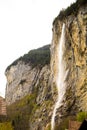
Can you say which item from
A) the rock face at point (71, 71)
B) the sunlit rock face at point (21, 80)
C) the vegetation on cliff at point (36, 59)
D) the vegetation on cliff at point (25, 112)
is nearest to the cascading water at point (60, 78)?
the rock face at point (71, 71)

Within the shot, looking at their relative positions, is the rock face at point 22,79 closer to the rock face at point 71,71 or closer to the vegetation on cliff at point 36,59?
the vegetation on cliff at point 36,59

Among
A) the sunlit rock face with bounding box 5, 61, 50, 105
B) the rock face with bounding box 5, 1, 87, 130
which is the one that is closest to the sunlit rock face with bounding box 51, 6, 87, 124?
the rock face with bounding box 5, 1, 87, 130

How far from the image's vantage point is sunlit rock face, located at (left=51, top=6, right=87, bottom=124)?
7362 cm

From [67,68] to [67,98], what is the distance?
25.0 feet

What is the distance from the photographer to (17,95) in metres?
156

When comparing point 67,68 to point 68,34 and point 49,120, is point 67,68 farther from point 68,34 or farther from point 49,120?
point 49,120

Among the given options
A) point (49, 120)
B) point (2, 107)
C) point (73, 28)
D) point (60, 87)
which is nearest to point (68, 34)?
point (73, 28)

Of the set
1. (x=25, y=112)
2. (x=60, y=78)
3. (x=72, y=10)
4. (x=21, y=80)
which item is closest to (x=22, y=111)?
(x=25, y=112)

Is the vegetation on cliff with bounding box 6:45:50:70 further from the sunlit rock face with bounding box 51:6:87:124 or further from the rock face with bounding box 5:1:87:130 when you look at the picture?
the sunlit rock face with bounding box 51:6:87:124

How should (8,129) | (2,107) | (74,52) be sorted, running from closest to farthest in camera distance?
(8,129)
(74,52)
(2,107)

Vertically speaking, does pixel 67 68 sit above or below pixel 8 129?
above

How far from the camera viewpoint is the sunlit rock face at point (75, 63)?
73625 millimetres

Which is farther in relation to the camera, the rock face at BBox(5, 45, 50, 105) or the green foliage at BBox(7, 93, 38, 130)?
the rock face at BBox(5, 45, 50, 105)

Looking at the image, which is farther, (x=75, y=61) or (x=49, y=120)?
(x=49, y=120)
